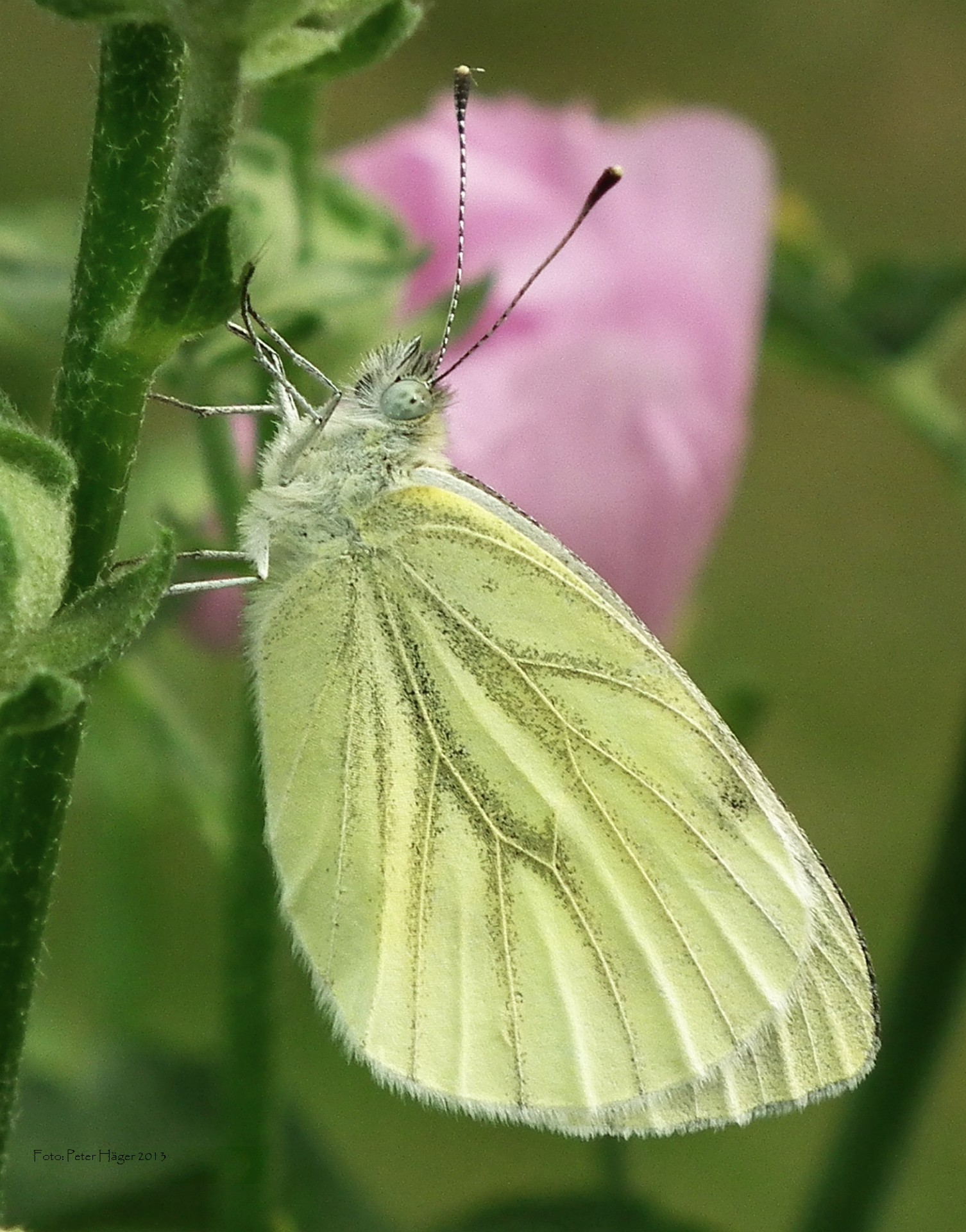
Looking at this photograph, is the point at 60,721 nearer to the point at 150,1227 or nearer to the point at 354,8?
the point at 354,8

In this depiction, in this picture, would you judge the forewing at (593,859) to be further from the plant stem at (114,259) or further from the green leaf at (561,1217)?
the plant stem at (114,259)

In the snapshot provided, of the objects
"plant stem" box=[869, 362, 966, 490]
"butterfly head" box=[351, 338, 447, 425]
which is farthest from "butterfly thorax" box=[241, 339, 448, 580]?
"plant stem" box=[869, 362, 966, 490]

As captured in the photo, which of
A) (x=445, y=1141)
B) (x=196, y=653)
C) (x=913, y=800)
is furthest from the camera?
(x=913, y=800)

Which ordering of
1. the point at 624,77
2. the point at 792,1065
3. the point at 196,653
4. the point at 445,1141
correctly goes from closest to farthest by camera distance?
the point at 792,1065
the point at 196,653
the point at 445,1141
the point at 624,77

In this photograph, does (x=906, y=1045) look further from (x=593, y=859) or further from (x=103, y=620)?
(x=103, y=620)

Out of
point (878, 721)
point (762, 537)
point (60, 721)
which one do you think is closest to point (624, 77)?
point (762, 537)

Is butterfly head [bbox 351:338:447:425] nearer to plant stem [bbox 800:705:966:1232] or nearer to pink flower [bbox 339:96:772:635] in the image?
pink flower [bbox 339:96:772:635]
